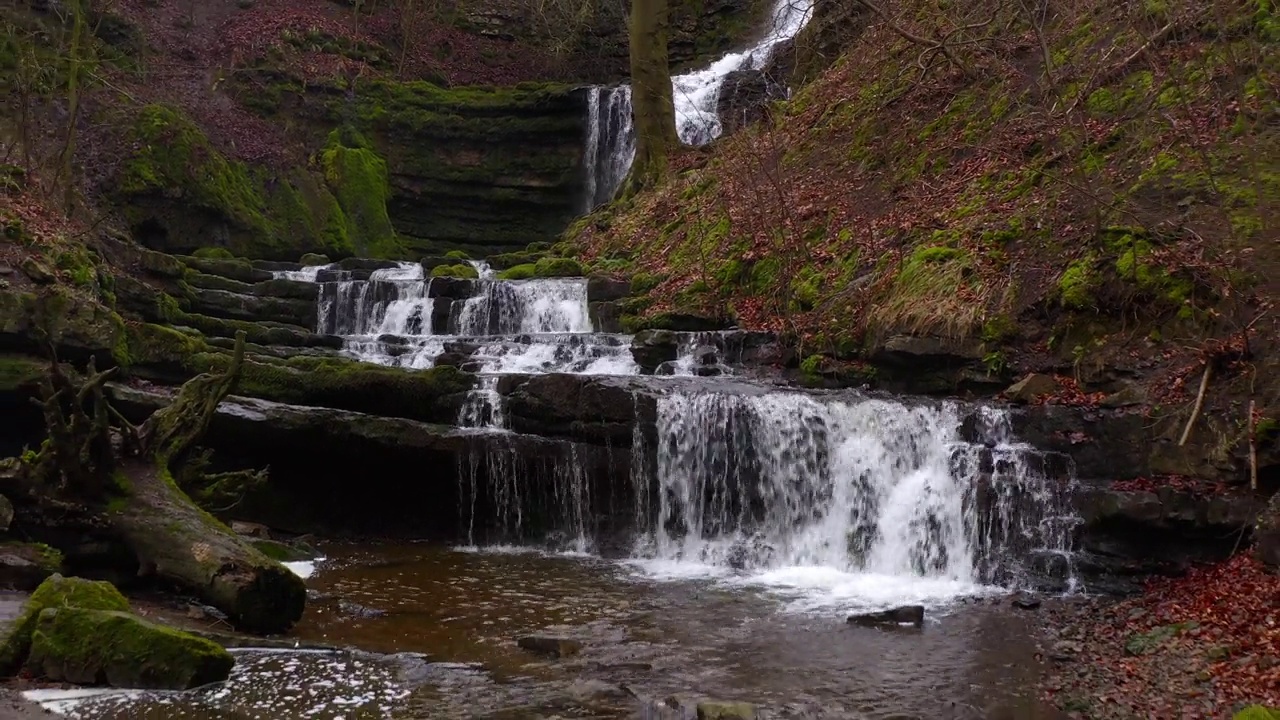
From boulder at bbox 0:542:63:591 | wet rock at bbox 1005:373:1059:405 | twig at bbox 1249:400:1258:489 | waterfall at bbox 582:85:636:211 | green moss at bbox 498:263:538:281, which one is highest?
waterfall at bbox 582:85:636:211

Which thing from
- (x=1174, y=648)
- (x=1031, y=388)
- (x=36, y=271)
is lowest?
(x=1174, y=648)

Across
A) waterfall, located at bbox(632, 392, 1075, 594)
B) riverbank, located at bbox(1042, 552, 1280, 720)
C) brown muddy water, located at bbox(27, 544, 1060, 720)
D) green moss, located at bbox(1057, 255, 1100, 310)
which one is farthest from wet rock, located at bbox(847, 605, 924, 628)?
green moss, located at bbox(1057, 255, 1100, 310)

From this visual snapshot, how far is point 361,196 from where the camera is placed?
79.6ft

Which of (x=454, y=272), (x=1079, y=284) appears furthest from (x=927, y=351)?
(x=454, y=272)

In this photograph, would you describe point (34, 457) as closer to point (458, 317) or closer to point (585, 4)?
point (458, 317)

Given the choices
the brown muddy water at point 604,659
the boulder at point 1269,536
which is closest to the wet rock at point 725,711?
the brown muddy water at point 604,659

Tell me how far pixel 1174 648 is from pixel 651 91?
16.1 metres

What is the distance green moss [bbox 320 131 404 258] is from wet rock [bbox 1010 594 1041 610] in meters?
17.7

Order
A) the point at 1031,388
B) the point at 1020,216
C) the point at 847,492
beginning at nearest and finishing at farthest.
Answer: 1. the point at 1031,388
2. the point at 847,492
3. the point at 1020,216

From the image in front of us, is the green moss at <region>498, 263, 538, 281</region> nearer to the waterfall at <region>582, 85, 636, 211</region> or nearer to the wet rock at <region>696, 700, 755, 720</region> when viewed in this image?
the waterfall at <region>582, 85, 636, 211</region>

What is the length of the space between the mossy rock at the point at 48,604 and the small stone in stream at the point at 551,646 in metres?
2.65

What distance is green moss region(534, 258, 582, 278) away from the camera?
18.7 m

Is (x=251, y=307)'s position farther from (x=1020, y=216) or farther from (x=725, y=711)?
(x=725, y=711)

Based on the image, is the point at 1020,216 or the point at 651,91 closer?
the point at 1020,216
